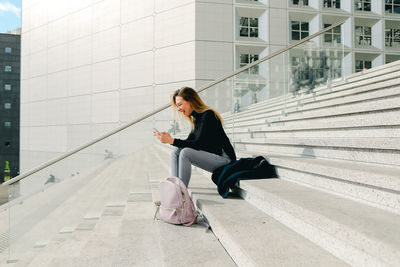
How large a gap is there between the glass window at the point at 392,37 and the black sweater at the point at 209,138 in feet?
54.3

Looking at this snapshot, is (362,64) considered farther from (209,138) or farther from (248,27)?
(209,138)

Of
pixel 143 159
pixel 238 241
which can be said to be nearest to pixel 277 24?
pixel 143 159

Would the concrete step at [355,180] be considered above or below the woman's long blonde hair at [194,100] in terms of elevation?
below

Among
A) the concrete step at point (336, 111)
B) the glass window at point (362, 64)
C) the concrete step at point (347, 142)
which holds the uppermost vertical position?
the glass window at point (362, 64)

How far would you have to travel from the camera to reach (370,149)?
7.47ft

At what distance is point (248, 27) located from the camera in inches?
567

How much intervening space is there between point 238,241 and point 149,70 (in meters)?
13.7

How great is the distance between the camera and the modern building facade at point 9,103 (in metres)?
34.3

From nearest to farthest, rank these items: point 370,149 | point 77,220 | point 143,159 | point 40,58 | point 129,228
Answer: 1. point 370,149
2. point 129,228
3. point 77,220
4. point 143,159
5. point 40,58

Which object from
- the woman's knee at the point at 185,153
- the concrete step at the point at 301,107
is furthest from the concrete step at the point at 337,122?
the woman's knee at the point at 185,153

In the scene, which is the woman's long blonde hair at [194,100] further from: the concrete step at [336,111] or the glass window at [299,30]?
the glass window at [299,30]

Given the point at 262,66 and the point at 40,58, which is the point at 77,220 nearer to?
the point at 262,66

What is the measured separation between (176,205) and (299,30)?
14.8 m

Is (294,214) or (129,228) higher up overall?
(294,214)
